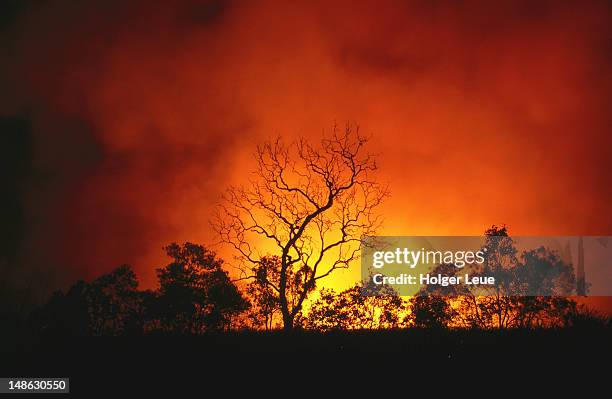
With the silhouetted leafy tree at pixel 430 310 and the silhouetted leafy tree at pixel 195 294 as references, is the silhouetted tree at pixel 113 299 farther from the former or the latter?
the silhouetted leafy tree at pixel 430 310

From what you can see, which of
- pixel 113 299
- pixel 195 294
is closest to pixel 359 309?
pixel 195 294

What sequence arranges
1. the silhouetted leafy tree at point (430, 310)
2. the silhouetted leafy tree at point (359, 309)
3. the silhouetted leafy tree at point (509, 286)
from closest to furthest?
1. the silhouetted leafy tree at point (359, 309)
2. the silhouetted leafy tree at point (430, 310)
3. the silhouetted leafy tree at point (509, 286)

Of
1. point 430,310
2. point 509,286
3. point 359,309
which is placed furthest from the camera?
point 509,286

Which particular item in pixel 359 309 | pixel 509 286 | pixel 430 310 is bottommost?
pixel 430 310

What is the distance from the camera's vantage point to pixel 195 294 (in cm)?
3562

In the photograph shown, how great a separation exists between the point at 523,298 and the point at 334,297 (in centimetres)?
1440

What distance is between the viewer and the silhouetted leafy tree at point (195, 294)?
112ft

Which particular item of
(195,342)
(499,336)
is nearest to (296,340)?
(195,342)

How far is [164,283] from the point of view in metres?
37.4

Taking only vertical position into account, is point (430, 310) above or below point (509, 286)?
below

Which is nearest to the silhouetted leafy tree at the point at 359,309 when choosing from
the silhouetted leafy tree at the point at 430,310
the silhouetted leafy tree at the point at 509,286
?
the silhouetted leafy tree at the point at 430,310

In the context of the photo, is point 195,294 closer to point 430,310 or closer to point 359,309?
point 359,309

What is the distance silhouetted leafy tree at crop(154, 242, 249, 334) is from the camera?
34062 millimetres

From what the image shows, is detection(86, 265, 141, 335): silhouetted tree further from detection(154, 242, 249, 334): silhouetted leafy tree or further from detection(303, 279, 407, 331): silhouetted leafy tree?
detection(303, 279, 407, 331): silhouetted leafy tree
